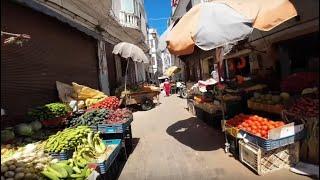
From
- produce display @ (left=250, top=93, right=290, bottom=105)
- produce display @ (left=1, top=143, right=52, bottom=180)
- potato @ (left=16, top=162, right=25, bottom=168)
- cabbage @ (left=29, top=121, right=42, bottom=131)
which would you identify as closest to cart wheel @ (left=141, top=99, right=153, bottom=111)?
produce display @ (left=250, top=93, right=290, bottom=105)

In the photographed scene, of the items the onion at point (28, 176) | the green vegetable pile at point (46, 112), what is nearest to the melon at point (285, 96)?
the green vegetable pile at point (46, 112)

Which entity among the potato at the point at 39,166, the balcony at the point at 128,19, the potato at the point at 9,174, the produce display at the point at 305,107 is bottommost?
the potato at the point at 39,166

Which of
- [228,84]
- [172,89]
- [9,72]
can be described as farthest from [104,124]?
[172,89]

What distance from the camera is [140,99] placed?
62.7ft

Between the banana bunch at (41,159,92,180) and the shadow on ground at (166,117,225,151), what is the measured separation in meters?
3.80

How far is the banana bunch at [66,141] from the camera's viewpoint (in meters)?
6.08

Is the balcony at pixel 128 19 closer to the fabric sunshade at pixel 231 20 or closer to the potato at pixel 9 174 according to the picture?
the fabric sunshade at pixel 231 20

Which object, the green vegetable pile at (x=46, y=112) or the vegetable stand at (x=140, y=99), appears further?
the vegetable stand at (x=140, y=99)

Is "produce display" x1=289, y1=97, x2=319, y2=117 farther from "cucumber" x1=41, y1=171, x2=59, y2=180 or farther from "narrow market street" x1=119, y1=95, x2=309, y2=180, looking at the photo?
"cucumber" x1=41, y1=171, x2=59, y2=180

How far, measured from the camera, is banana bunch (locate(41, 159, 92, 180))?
5.11 metres

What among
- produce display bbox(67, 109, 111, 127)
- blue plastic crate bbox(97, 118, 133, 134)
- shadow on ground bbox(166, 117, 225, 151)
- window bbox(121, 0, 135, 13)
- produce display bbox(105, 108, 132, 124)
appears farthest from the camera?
window bbox(121, 0, 135, 13)

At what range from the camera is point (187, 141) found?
391 inches

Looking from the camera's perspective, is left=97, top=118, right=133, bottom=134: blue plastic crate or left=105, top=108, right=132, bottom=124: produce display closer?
left=97, top=118, right=133, bottom=134: blue plastic crate

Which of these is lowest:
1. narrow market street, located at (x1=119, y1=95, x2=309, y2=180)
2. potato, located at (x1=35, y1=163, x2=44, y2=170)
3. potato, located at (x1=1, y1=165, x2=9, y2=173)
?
narrow market street, located at (x1=119, y1=95, x2=309, y2=180)
